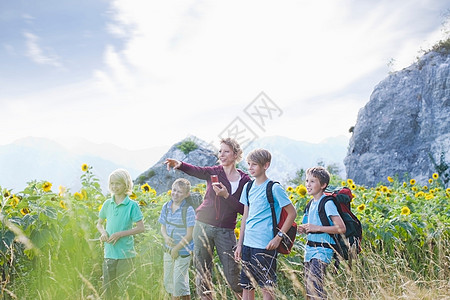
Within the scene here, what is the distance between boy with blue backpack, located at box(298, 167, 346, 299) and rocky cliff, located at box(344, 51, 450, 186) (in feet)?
37.6

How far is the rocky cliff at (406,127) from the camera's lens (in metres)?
14.3

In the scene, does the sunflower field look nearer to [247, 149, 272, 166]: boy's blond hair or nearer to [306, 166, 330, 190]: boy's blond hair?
[306, 166, 330, 190]: boy's blond hair

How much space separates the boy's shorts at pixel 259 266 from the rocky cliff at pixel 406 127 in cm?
1176

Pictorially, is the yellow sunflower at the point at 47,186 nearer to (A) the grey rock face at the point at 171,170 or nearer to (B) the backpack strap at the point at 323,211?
(B) the backpack strap at the point at 323,211

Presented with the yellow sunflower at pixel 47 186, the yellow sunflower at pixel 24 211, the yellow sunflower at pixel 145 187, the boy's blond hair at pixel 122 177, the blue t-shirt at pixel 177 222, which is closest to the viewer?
the boy's blond hair at pixel 122 177

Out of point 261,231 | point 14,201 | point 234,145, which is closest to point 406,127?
point 234,145

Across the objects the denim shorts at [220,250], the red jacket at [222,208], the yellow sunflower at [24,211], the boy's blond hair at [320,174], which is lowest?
the denim shorts at [220,250]

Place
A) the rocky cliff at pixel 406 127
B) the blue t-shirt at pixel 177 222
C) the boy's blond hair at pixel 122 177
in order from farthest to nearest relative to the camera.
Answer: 1. the rocky cliff at pixel 406 127
2. the blue t-shirt at pixel 177 222
3. the boy's blond hair at pixel 122 177

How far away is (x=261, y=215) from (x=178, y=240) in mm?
866

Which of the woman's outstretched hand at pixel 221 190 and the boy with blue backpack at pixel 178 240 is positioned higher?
the woman's outstretched hand at pixel 221 190

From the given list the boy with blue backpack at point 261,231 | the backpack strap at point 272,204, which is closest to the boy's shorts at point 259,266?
the boy with blue backpack at point 261,231

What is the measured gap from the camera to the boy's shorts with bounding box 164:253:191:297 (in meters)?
3.78

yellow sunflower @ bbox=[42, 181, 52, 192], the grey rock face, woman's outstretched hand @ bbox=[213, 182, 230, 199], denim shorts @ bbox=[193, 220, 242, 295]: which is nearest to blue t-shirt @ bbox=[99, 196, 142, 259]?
denim shorts @ bbox=[193, 220, 242, 295]

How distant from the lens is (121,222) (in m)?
3.73
